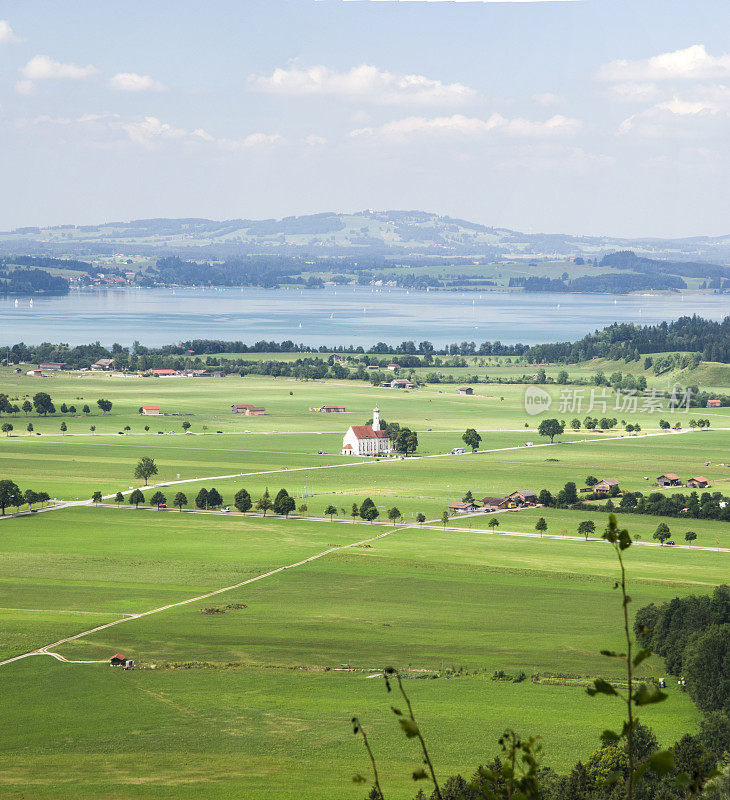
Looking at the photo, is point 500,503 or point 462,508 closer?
point 462,508

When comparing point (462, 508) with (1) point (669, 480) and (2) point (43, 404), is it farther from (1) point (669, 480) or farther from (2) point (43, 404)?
(2) point (43, 404)

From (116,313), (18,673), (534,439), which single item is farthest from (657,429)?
(116,313)

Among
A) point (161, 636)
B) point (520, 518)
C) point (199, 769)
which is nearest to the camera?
point (199, 769)

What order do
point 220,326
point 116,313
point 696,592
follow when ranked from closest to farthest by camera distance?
point 696,592 < point 220,326 < point 116,313

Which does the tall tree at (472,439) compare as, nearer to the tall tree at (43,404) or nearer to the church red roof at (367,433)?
the church red roof at (367,433)

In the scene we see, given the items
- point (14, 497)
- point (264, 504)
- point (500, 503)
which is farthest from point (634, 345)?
Result: point (14, 497)

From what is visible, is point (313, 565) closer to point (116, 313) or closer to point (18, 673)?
point (18, 673)

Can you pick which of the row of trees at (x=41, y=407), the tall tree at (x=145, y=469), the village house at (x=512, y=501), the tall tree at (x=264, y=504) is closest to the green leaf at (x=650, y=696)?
the tall tree at (x=264, y=504)
